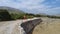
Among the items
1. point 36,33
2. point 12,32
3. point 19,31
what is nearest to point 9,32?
point 12,32

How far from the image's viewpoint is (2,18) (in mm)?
9297

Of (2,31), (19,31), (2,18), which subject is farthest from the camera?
(2,18)

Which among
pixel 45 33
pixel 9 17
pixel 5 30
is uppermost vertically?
pixel 5 30

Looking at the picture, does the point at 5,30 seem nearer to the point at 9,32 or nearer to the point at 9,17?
the point at 9,32

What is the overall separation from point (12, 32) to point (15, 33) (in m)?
0.13

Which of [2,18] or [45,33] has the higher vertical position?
[2,18]

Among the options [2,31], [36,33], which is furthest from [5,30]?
[36,33]

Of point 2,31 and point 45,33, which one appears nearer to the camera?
point 2,31

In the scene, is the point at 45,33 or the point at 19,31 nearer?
the point at 19,31

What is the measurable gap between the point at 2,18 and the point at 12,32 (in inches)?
134

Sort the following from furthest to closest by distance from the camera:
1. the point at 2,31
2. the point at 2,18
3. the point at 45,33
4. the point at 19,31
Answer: the point at 45,33, the point at 2,18, the point at 19,31, the point at 2,31

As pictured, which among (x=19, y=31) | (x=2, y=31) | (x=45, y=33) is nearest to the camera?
(x=2, y=31)

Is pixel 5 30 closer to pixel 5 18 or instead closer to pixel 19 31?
pixel 19 31

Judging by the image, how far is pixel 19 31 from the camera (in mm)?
6547
